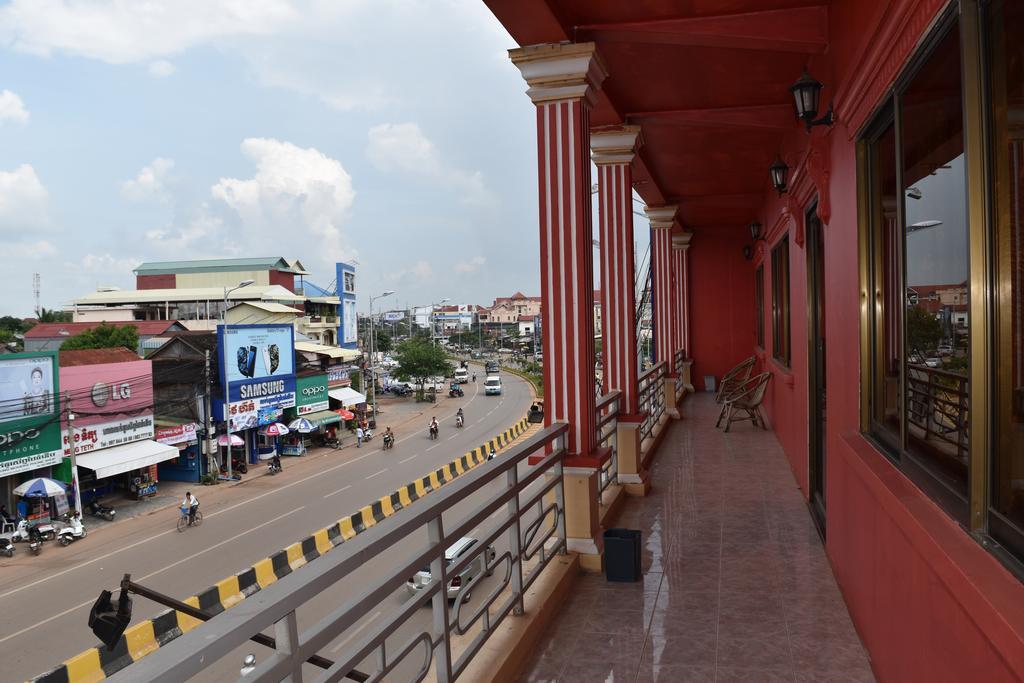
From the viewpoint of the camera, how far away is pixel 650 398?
28.1 ft

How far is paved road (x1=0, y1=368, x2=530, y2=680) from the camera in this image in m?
12.6

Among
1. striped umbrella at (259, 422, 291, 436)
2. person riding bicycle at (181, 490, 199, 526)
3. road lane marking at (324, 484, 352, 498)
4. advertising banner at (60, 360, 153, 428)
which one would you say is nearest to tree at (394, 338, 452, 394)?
striped umbrella at (259, 422, 291, 436)

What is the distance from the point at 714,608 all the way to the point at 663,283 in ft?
29.4

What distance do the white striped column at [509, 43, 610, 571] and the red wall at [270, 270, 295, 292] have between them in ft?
185

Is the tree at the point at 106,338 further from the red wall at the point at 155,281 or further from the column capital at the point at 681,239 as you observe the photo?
the red wall at the point at 155,281

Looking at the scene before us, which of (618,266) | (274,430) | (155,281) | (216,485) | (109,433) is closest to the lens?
(618,266)

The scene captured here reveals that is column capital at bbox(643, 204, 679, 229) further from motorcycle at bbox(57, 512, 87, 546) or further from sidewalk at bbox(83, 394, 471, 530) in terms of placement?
sidewalk at bbox(83, 394, 471, 530)

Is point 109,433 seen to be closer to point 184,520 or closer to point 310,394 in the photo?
point 184,520

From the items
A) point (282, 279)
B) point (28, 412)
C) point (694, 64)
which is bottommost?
point (28, 412)

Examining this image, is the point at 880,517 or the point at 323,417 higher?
the point at 880,517

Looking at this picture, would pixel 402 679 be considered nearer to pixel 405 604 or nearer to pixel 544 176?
pixel 544 176

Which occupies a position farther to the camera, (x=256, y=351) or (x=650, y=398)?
(x=256, y=351)

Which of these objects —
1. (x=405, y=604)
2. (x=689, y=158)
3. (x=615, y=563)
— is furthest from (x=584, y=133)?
(x=689, y=158)

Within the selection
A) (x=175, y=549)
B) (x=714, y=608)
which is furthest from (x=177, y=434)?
(x=714, y=608)
